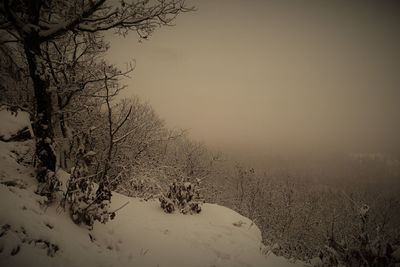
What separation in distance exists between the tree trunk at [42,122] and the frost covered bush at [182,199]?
12.9ft

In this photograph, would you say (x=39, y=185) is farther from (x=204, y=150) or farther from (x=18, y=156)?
(x=204, y=150)

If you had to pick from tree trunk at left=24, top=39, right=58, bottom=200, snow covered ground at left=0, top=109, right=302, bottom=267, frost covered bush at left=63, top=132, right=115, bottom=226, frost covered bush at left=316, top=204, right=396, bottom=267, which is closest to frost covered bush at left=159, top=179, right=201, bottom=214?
snow covered ground at left=0, top=109, right=302, bottom=267

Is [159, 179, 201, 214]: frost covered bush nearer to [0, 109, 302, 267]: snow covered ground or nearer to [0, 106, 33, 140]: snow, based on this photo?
[0, 109, 302, 267]: snow covered ground

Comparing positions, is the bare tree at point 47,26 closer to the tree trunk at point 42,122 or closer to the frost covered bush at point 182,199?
the tree trunk at point 42,122

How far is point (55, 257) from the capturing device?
3332 millimetres

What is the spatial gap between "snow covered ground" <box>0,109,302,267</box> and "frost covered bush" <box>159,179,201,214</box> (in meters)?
0.28

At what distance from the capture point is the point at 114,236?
16.6ft

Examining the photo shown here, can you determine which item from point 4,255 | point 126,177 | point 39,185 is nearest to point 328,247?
point 4,255

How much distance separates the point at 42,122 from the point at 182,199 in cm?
506

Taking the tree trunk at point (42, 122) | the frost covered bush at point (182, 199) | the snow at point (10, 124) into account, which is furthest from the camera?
the frost covered bush at point (182, 199)

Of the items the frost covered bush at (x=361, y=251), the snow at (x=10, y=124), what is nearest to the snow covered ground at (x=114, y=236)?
the snow at (x=10, y=124)

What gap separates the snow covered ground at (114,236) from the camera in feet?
10.8

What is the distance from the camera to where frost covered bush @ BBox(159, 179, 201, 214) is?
802 centimetres

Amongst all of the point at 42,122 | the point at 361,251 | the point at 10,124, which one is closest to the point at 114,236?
the point at 42,122
